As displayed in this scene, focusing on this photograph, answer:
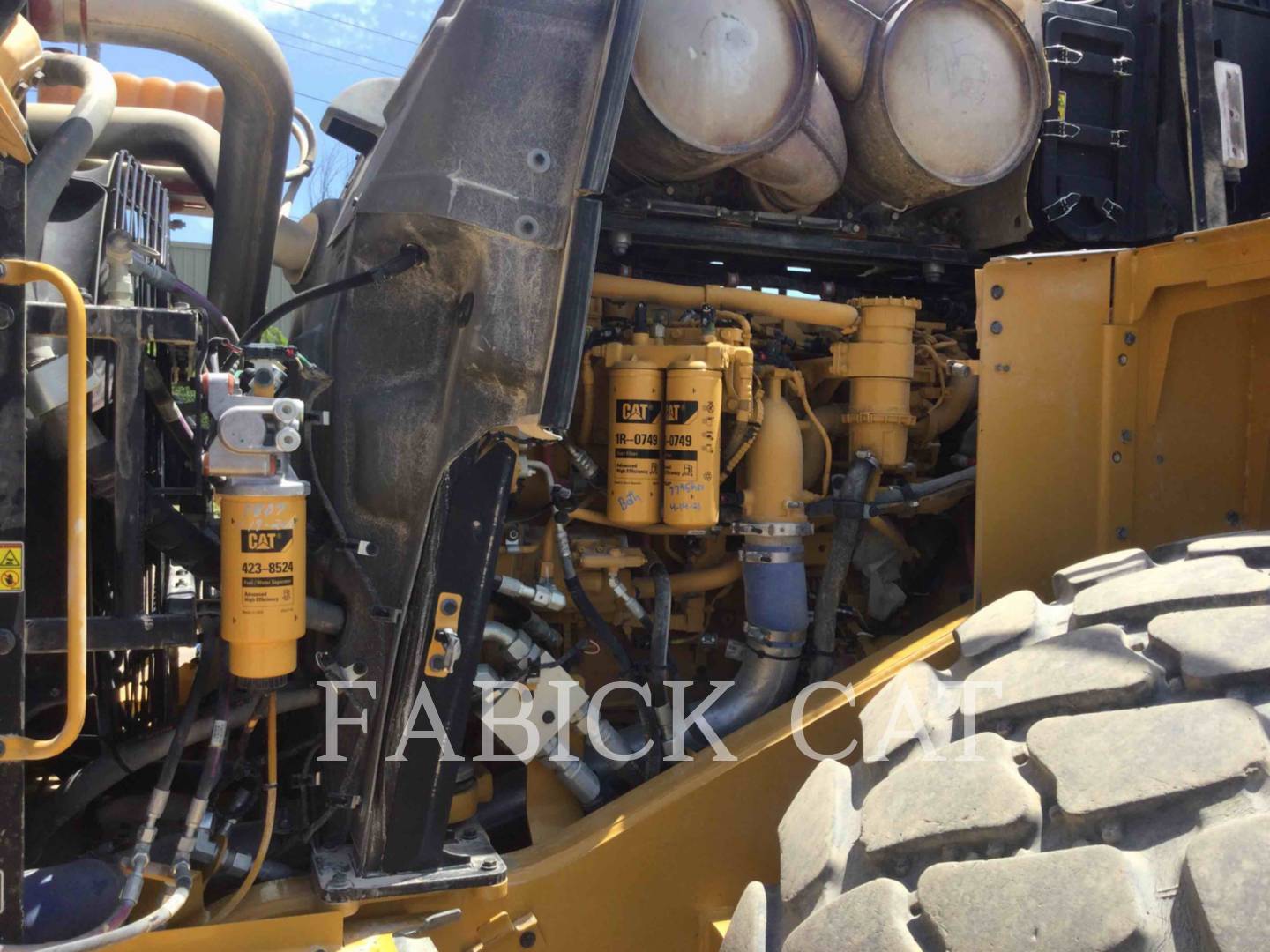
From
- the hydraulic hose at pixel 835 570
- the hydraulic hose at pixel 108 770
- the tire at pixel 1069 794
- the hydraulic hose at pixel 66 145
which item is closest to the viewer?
the tire at pixel 1069 794

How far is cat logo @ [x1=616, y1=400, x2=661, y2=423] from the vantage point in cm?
231

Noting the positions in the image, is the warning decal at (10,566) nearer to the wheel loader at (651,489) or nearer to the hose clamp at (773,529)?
the wheel loader at (651,489)

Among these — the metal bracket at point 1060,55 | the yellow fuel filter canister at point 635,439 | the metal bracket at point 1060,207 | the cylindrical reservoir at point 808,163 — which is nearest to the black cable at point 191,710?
the yellow fuel filter canister at point 635,439

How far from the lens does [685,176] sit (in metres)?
2.40

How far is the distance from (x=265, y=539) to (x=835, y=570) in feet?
4.40

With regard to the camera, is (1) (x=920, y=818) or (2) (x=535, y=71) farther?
(2) (x=535, y=71)

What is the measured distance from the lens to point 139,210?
Answer: 7.32 ft

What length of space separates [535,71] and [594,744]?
52.3 inches

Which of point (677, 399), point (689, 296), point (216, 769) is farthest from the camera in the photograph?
point (689, 296)

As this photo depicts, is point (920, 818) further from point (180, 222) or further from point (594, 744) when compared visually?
point (180, 222)

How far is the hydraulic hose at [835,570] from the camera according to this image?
2.56m

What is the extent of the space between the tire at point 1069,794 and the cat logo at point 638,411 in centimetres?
78

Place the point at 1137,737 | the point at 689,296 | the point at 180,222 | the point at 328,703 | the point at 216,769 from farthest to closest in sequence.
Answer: the point at 180,222 → the point at 689,296 → the point at 328,703 → the point at 216,769 → the point at 1137,737

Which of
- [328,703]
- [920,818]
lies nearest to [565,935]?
[328,703]
